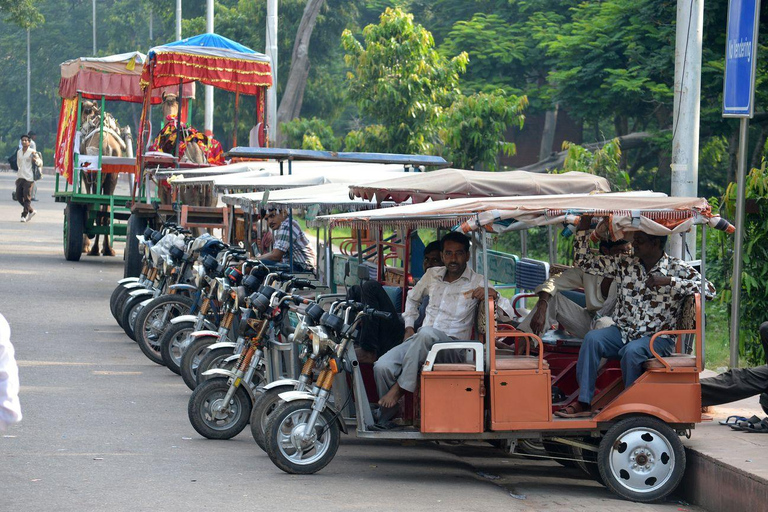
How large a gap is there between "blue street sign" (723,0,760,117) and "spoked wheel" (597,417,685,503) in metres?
2.86

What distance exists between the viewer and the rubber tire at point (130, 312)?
41.3 ft

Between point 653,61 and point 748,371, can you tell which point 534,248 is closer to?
point 653,61

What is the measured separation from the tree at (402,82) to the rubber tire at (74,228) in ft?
19.8

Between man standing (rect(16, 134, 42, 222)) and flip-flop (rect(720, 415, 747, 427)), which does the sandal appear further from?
man standing (rect(16, 134, 42, 222))

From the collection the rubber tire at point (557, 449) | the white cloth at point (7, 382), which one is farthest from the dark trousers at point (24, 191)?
the white cloth at point (7, 382)

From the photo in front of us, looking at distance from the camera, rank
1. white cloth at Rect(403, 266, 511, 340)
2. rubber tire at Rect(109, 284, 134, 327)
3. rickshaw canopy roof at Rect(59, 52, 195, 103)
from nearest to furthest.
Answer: white cloth at Rect(403, 266, 511, 340)
rubber tire at Rect(109, 284, 134, 327)
rickshaw canopy roof at Rect(59, 52, 195, 103)

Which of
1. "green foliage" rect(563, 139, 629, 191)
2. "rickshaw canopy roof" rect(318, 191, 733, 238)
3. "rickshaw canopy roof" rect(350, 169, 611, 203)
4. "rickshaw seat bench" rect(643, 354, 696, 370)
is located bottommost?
"rickshaw seat bench" rect(643, 354, 696, 370)

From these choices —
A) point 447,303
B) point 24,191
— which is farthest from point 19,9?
point 447,303

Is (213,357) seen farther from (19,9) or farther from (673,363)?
(19,9)

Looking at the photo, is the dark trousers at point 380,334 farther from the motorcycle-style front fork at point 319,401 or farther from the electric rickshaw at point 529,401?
the motorcycle-style front fork at point 319,401

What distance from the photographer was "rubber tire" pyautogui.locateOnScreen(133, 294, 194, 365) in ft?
37.6

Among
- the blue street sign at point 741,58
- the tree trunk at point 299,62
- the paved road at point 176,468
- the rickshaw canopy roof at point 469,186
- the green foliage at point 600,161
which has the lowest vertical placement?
the paved road at point 176,468

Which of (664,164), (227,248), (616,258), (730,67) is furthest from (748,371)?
(664,164)

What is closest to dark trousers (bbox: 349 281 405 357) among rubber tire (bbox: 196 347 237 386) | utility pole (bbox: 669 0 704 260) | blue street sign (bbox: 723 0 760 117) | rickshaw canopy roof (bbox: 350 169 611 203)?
rubber tire (bbox: 196 347 237 386)
